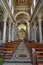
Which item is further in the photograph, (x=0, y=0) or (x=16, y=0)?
(x=16, y=0)

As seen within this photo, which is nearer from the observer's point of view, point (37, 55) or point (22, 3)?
point (37, 55)

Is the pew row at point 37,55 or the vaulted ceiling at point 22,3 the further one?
the vaulted ceiling at point 22,3

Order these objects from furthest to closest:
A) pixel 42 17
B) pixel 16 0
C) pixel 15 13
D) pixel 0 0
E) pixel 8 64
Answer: pixel 15 13
pixel 16 0
pixel 42 17
pixel 0 0
pixel 8 64

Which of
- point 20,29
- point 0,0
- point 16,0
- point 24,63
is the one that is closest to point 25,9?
point 16,0

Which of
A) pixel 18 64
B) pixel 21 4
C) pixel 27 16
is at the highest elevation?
pixel 21 4

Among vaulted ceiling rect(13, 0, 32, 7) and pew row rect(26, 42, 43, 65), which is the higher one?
vaulted ceiling rect(13, 0, 32, 7)

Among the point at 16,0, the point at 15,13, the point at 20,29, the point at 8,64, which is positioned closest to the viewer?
the point at 8,64

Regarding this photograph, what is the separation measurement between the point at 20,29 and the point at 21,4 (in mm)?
10682

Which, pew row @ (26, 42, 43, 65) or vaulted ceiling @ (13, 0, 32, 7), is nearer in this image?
pew row @ (26, 42, 43, 65)

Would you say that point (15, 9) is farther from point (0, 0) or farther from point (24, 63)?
point (24, 63)

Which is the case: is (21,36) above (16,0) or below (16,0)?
below

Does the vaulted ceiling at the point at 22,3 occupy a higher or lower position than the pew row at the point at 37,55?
higher

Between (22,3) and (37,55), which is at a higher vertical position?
(22,3)

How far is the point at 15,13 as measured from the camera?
2919 cm
